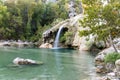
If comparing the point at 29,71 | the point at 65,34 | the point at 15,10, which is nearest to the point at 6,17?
the point at 15,10

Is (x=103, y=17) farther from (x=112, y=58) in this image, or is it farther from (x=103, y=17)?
(x=112, y=58)

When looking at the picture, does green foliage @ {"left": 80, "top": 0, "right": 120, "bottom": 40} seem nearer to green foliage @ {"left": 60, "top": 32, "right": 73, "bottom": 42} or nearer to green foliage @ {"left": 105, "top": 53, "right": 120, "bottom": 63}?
green foliage @ {"left": 105, "top": 53, "right": 120, "bottom": 63}

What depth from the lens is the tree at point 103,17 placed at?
26703 millimetres

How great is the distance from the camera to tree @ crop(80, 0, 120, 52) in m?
26.7

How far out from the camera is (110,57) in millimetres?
26750

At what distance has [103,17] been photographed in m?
27.0

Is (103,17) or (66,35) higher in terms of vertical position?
(103,17)

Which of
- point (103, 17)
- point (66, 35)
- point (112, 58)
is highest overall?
point (103, 17)

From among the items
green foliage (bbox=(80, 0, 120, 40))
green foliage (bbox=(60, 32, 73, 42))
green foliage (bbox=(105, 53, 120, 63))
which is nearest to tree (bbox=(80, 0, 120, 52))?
green foliage (bbox=(80, 0, 120, 40))

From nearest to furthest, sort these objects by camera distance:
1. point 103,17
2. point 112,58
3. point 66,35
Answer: point 112,58 < point 103,17 < point 66,35

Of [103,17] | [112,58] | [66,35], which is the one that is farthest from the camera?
[66,35]

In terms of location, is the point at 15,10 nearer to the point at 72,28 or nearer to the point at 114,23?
the point at 72,28

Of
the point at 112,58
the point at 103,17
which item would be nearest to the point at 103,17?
the point at 103,17

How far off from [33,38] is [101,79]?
160 feet
